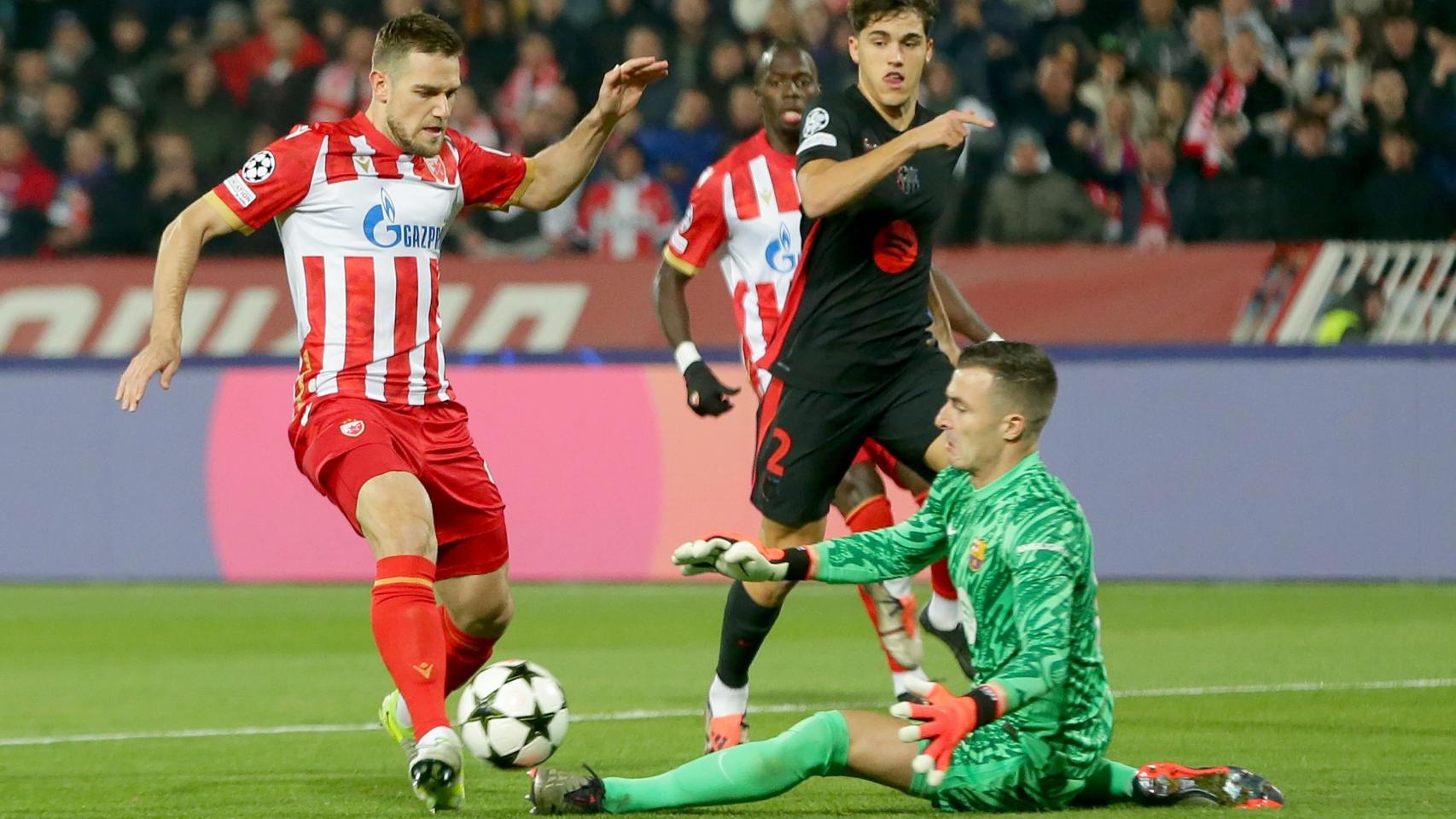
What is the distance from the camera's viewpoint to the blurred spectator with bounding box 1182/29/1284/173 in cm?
1438

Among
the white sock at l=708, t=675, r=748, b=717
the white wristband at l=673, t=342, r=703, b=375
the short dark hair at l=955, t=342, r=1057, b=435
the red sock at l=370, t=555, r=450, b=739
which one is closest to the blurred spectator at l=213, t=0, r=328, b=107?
the white wristband at l=673, t=342, r=703, b=375

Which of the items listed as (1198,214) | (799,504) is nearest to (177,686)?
(799,504)

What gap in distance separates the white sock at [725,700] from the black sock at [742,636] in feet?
0.05

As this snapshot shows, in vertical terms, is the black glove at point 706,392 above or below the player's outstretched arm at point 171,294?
below

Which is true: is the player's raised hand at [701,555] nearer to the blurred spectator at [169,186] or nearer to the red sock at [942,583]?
the red sock at [942,583]

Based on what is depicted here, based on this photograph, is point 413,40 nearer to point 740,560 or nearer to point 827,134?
point 827,134

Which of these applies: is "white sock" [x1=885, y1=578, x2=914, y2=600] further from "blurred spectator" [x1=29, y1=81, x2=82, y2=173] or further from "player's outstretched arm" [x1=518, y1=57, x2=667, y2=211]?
"blurred spectator" [x1=29, y1=81, x2=82, y2=173]

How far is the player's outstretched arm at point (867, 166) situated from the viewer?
5816 millimetres

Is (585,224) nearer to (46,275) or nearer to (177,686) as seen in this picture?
(46,275)

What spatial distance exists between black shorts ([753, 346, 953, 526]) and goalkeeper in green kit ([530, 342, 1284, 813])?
5.28 ft

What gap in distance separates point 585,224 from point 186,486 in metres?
3.26

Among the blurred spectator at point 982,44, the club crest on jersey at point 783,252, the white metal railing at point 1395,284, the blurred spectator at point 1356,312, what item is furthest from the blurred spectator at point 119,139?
the club crest on jersey at point 783,252

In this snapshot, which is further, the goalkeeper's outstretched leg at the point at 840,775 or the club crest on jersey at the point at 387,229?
the club crest on jersey at the point at 387,229

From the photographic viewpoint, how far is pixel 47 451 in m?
13.9
